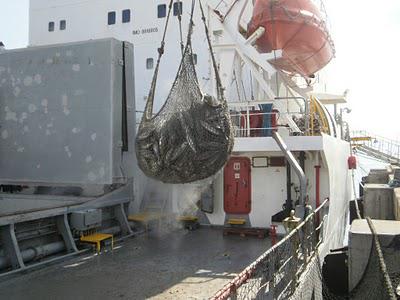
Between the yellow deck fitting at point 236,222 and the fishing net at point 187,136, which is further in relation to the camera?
the yellow deck fitting at point 236,222

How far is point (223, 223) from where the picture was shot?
8219 mm

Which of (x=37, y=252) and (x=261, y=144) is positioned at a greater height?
(x=261, y=144)

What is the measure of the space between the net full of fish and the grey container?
6.25 feet

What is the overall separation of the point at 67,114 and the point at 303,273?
4.91 meters

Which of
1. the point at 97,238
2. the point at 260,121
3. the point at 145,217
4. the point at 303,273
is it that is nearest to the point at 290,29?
the point at 260,121

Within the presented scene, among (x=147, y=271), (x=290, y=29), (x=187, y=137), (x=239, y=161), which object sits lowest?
(x=147, y=271)

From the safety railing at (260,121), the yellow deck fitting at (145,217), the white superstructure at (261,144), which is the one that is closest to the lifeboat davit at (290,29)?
the white superstructure at (261,144)

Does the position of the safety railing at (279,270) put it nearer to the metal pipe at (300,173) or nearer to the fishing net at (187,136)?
the metal pipe at (300,173)

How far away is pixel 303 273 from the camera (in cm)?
484

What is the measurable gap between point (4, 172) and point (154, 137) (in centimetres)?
424

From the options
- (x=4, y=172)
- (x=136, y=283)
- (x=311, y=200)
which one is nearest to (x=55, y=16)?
(x=4, y=172)

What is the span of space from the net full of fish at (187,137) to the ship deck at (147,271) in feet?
4.03

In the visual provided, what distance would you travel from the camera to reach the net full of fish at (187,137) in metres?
5.05

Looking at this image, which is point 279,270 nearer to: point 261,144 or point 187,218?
point 261,144
